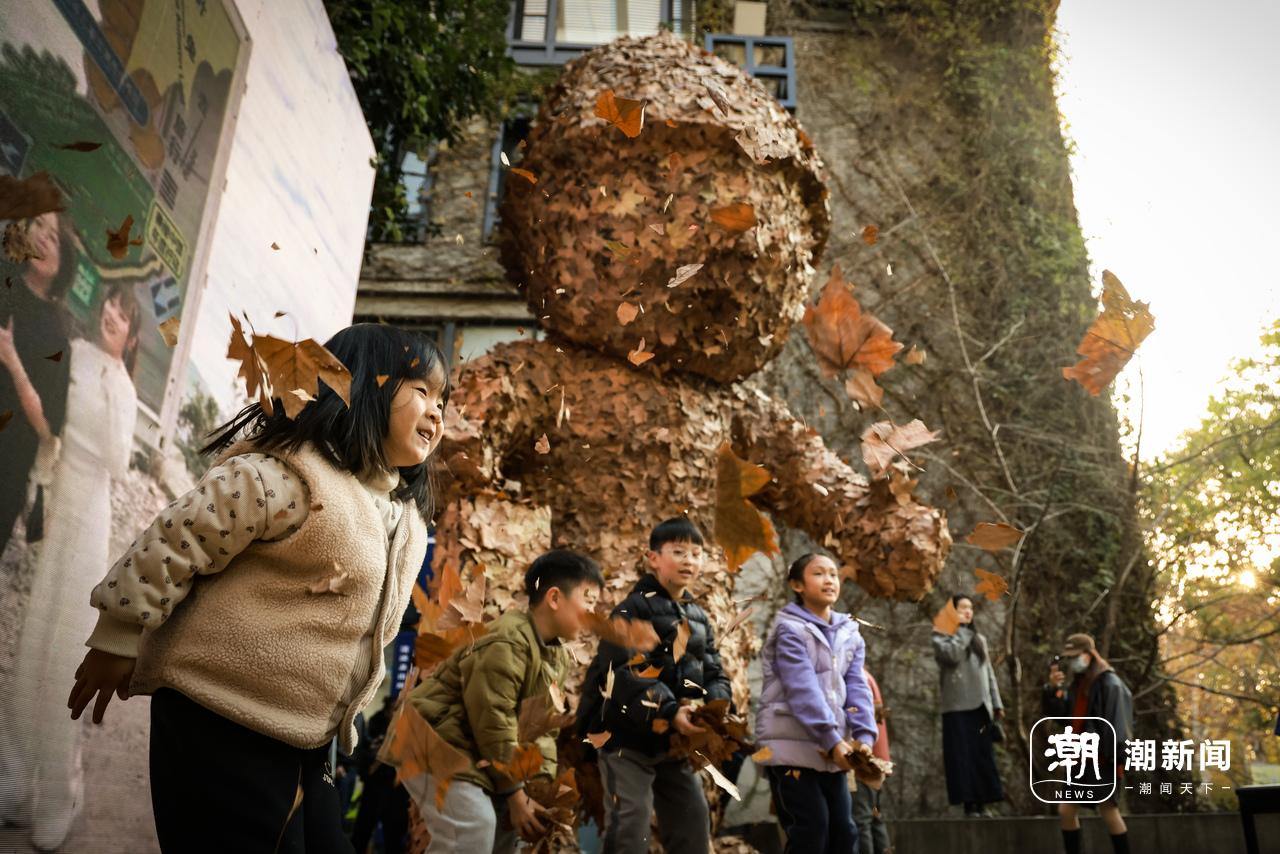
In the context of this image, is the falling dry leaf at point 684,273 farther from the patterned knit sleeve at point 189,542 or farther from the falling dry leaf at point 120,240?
the patterned knit sleeve at point 189,542

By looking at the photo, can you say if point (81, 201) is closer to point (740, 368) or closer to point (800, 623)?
point (740, 368)

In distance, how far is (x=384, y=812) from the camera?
16.7 ft

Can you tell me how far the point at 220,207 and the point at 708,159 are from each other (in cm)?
152

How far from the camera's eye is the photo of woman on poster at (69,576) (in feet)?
6.31

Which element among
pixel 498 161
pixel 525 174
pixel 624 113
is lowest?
pixel 525 174

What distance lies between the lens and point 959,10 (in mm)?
8719

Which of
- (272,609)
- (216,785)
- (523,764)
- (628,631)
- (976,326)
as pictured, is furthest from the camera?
(976,326)

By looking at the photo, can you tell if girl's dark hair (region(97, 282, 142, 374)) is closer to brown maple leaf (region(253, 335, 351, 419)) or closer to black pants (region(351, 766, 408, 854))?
brown maple leaf (region(253, 335, 351, 419))

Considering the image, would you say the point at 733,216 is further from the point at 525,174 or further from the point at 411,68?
the point at 411,68

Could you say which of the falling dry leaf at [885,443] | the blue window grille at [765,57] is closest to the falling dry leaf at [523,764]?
the falling dry leaf at [885,443]

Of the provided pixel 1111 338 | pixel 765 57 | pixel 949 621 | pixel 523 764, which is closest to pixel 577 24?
pixel 765 57

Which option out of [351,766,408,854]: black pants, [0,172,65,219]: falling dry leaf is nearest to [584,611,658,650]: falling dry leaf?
[0,172,65,219]: falling dry leaf

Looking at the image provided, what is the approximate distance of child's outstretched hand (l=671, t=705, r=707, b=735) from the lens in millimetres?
2729

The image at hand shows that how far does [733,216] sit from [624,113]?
493 mm
